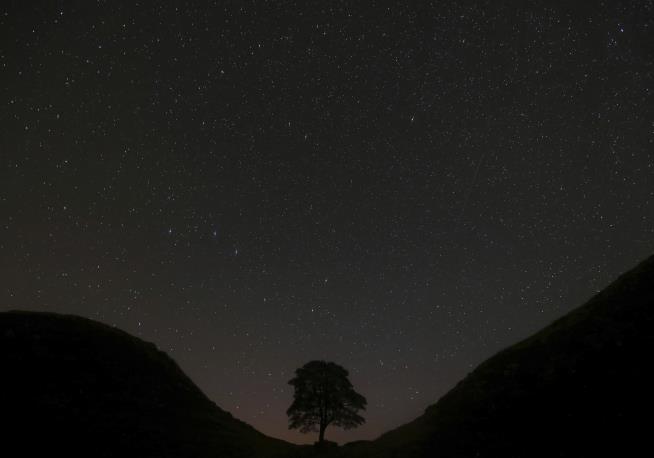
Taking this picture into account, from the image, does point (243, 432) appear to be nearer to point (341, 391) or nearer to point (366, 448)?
point (341, 391)

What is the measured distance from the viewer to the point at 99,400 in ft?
127

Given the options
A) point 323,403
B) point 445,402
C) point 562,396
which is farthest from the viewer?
point 323,403

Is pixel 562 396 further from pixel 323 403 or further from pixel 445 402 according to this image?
pixel 323 403

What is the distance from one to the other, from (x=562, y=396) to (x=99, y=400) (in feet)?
125

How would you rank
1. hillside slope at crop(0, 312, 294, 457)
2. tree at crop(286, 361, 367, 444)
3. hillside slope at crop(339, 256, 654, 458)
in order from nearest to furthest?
hillside slope at crop(339, 256, 654, 458) → hillside slope at crop(0, 312, 294, 457) → tree at crop(286, 361, 367, 444)

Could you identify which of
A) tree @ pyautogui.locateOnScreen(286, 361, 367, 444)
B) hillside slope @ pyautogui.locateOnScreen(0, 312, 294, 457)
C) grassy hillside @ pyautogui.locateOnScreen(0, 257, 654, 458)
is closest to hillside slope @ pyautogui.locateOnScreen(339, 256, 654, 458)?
grassy hillside @ pyautogui.locateOnScreen(0, 257, 654, 458)

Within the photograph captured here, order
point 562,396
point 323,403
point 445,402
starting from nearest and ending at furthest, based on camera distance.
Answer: point 562,396 < point 445,402 < point 323,403

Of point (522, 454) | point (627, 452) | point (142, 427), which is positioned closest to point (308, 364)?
point (142, 427)

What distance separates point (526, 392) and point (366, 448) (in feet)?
46.9

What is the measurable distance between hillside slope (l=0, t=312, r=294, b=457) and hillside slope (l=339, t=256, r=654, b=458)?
14651 millimetres

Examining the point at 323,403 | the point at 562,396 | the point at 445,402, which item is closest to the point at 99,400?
the point at 323,403

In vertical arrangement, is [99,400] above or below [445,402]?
above

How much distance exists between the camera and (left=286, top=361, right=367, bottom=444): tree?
4734 cm

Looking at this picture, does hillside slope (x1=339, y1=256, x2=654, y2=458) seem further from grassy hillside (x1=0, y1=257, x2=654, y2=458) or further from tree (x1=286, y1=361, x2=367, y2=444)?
tree (x1=286, y1=361, x2=367, y2=444)
